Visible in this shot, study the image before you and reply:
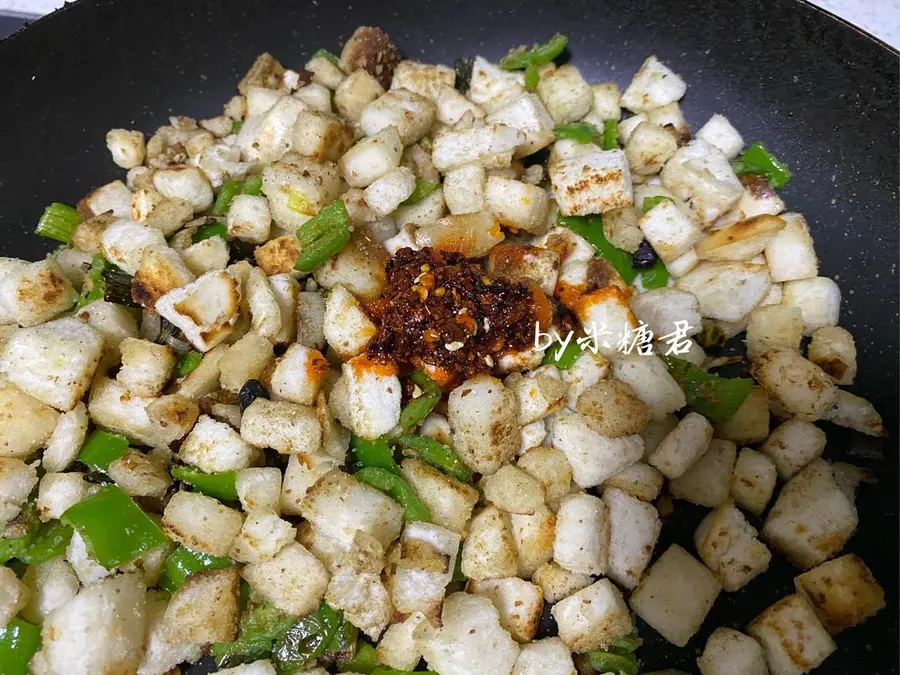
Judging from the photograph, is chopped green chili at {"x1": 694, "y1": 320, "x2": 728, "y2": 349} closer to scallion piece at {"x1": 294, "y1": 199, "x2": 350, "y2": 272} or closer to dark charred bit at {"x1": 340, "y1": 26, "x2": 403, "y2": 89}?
scallion piece at {"x1": 294, "y1": 199, "x2": 350, "y2": 272}

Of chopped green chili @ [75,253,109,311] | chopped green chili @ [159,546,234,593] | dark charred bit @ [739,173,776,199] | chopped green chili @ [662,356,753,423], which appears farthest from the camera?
dark charred bit @ [739,173,776,199]

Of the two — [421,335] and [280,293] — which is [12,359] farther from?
[421,335]

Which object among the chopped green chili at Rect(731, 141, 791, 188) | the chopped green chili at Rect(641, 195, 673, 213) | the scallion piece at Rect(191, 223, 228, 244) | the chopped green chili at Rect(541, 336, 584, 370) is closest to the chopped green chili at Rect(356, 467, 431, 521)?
the chopped green chili at Rect(541, 336, 584, 370)

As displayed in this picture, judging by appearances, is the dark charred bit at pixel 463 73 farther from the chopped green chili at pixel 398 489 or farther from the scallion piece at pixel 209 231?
the chopped green chili at pixel 398 489

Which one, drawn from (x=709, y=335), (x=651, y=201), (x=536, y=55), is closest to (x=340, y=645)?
(x=709, y=335)

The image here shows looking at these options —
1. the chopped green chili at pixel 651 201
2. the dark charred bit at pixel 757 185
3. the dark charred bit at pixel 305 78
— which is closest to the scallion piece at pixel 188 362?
the dark charred bit at pixel 305 78
